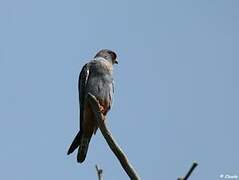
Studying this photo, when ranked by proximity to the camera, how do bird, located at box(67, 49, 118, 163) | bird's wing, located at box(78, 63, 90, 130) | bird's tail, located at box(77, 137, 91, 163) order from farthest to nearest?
bird's wing, located at box(78, 63, 90, 130), bird, located at box(67, 49, 118, 163), bird's tail, located at box(77, 137, 91, 163)

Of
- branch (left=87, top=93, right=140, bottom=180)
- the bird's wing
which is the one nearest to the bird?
the bird's wing

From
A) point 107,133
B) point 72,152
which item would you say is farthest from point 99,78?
point 107,133

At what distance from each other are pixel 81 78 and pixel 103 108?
2.64 feet

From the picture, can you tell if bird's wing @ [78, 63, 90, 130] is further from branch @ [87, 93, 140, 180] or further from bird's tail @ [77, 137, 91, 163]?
branch @ [87, 93, 140, 180]

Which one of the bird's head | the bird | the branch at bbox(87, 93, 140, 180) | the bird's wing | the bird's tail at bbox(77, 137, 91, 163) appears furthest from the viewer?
the bird's head

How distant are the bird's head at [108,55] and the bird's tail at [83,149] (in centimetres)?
250

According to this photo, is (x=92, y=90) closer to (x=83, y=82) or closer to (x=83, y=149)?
(x=83, y=82)

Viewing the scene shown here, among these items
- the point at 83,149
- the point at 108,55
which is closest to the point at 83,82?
the point at 108,55

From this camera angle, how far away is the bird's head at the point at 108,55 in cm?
1097

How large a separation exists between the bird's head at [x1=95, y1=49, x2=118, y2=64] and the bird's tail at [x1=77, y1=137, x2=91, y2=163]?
250 cm

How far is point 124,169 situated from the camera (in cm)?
363

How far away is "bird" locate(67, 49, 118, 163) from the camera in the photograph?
8.87 m

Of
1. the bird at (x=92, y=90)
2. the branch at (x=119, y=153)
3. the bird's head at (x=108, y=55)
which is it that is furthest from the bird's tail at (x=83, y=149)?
the branch at (x=119, y=153)

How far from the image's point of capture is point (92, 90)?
31.7 feet
